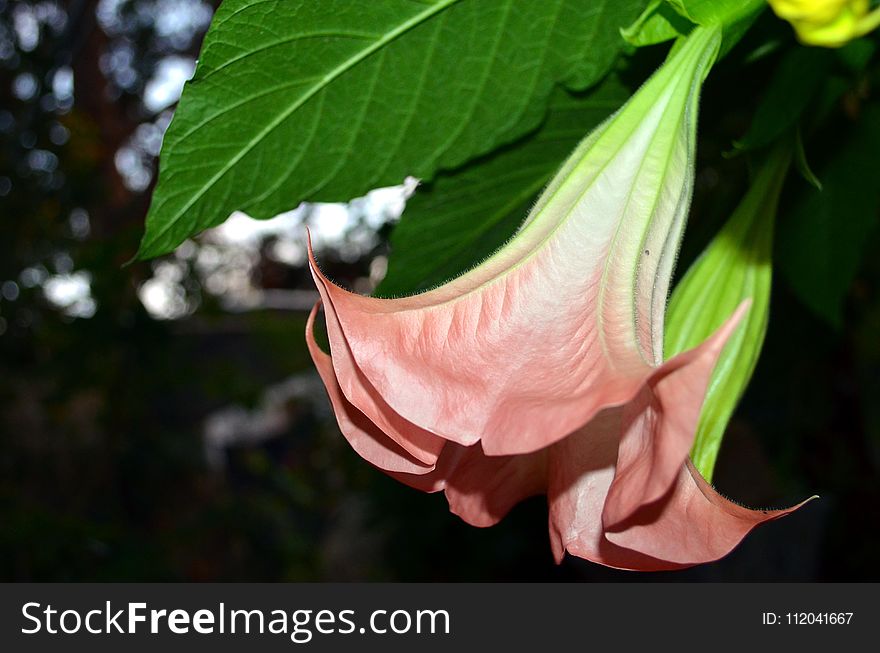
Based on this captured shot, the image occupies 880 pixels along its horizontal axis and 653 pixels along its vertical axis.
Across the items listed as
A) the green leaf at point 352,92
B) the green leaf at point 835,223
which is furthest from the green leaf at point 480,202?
the green leaf at point 835,223

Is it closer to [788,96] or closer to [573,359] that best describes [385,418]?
[573,359]

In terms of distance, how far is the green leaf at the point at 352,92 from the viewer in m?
0.29

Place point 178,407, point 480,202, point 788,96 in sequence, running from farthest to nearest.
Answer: point 178,407 → point 480,202 → point 788,96

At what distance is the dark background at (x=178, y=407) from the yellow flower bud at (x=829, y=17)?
0.47 ft

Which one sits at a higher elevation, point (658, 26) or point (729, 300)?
point (658, 26)

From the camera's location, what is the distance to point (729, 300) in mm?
327

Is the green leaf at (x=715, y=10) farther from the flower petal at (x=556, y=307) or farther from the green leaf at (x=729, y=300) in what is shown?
the green leaf at (x=729, y=300)

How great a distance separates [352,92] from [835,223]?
0.98 ft

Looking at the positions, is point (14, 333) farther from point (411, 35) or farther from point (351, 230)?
point (411, 35)

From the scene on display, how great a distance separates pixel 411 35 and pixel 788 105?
140mm

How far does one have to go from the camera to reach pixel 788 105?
1.00ft

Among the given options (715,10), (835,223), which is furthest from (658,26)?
(835,223)

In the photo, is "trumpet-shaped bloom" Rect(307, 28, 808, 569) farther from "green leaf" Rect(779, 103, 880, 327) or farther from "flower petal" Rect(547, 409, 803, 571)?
"green leaf" Rect(779, 103, 880, 327)

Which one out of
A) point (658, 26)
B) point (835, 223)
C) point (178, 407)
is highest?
point (658, 26)
